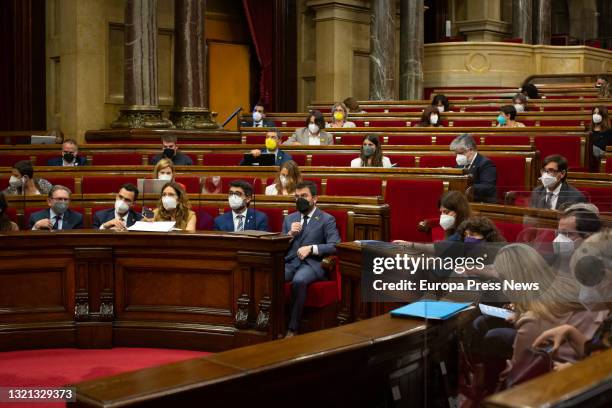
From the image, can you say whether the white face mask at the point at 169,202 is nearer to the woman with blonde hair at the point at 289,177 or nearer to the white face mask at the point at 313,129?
the woman with blonde hair at the point at 289,177

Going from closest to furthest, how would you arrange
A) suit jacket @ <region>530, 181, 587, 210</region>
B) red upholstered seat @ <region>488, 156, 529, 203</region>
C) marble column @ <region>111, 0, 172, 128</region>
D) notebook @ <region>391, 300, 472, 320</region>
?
notebook @ <region>391, 300, 472, 320</region> → suit jacket @ <region>530, 181, 587, 210</region> → red upholstered seat @ <region>488, 156, 529, 203</region> → marble column @ <region>111, 0, 172, 128</region>

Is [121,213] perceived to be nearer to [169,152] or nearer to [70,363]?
[70,363]

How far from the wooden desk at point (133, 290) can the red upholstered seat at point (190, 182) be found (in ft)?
6.07

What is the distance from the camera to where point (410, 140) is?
31.4 ft

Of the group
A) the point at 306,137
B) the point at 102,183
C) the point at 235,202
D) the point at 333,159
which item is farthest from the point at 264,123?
the point at 235,202

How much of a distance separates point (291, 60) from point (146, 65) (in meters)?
5.37

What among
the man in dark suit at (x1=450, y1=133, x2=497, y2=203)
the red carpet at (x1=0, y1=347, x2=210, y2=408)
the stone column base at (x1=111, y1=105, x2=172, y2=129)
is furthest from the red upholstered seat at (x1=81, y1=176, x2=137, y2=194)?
the stone column base at (x1=111, y1=105, x2=172, y2=129)

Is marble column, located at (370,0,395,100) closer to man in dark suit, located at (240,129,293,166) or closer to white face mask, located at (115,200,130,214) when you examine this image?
man in dark suit, located at (240,129,293,166)

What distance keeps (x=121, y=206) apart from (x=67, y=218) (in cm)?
41

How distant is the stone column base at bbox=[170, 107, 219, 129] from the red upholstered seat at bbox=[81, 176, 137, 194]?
3620 mm

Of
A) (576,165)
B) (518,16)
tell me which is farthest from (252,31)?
(576,165)

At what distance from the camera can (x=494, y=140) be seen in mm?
8938

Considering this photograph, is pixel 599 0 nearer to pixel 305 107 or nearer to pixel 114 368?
pixel 305 107

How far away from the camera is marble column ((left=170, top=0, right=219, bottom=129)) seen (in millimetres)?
11117
